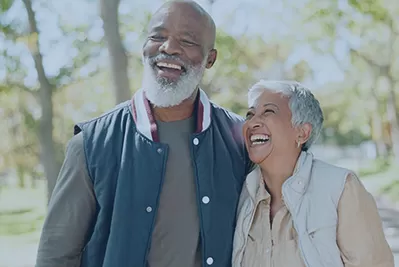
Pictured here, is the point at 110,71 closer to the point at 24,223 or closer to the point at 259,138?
the point at 259,138

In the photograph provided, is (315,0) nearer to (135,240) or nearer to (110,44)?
(110,44)

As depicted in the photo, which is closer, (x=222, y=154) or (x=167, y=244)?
(x=167, y=244)

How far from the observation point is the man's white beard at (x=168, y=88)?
185cm

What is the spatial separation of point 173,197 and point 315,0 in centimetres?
596

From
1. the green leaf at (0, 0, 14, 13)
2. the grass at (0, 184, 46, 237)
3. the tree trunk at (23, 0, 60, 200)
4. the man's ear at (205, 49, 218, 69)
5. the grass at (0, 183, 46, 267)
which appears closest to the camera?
the man's ear at (205, 49, 218, 69)

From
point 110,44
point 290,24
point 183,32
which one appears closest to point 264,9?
point 290,24

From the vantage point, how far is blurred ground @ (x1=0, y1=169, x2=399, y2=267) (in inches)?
Result: 274

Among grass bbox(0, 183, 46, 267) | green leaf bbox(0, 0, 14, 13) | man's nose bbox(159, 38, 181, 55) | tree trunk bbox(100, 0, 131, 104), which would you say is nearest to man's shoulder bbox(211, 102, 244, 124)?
man's nose bbox(159, 38, 181, 55)

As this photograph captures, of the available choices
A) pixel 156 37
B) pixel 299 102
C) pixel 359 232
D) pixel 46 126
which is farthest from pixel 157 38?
pixel 46 126

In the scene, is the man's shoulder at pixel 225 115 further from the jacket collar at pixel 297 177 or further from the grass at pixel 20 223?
the grass at pixel 20 223

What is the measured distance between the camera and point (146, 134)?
184cm

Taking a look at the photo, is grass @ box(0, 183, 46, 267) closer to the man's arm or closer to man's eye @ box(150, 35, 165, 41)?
the man's arm

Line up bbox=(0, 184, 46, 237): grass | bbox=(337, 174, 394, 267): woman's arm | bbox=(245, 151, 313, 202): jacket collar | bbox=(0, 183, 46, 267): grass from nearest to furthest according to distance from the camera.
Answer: bbox=(337, 174, 394, 267): woman's arm < bbox=(245, 151, 313, 202): jacket collar < bbox=(0, 183, 46, 267): grass < bbox=(0, 184, 46, 237): grass

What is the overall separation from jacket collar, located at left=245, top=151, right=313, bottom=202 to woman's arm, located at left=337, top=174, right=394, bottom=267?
0.14 meters
